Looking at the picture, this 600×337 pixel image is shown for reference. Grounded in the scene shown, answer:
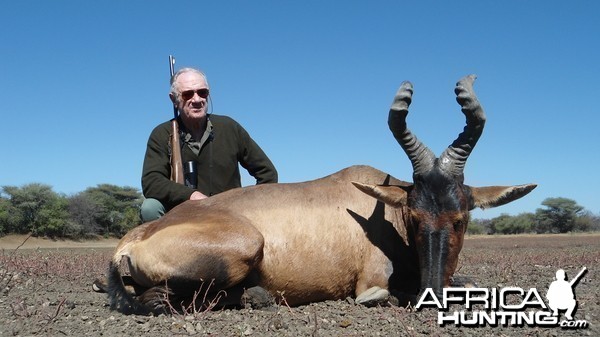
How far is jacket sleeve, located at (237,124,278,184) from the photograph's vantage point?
8438mm

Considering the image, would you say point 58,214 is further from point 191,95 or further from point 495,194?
point 495,194

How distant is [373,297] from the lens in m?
5.98

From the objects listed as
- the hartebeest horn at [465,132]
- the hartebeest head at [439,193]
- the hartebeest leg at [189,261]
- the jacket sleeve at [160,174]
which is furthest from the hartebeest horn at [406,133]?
the jacket sleeve at [160,174]

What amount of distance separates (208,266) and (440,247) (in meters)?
2.08

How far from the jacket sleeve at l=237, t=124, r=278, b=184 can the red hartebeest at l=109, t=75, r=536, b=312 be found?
187cm

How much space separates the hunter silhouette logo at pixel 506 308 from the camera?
5.05 metres

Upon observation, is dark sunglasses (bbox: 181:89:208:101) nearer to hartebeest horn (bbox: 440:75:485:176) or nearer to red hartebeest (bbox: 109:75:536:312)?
red hartebeest (bbox: 109:75:536:312)

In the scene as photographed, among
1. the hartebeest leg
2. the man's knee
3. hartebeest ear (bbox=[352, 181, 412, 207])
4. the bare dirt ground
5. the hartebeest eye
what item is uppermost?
hartebeest ear (bbox=[352, 181, 412, 207])

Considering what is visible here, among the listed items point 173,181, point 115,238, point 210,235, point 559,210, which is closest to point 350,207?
point 210,235

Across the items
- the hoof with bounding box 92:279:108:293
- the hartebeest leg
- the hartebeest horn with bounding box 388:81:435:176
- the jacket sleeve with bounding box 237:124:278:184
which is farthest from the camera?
the jacket sleeve with bounding box 237:124:278:184

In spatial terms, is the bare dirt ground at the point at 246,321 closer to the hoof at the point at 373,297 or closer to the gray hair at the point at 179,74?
the hoof at the point at 373,297

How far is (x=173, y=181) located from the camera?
24.5 feet

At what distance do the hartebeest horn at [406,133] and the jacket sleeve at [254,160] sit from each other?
2.66 meters

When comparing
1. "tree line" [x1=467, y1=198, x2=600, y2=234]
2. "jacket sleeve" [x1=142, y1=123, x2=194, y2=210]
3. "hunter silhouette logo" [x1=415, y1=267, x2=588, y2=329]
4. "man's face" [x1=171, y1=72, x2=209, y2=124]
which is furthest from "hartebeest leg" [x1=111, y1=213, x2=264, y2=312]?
"tree line" [x1=467, y1=198, x2=600, y2=234]
